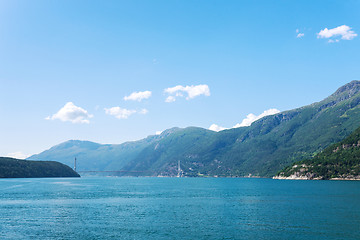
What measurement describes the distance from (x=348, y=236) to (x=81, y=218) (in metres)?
A: 67.2

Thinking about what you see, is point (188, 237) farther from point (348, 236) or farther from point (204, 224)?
point (348, 236)

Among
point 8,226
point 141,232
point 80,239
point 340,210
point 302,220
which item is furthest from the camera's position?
point 340,210

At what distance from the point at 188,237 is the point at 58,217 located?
45492 mm

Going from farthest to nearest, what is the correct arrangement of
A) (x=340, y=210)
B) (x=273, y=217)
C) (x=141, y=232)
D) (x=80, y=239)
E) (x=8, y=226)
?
1. (x=340, y=210)
2. (x=273, y=217)
3. (x=8, y=226)
4. (x=141, y=232)
5. (x=80, y=239)

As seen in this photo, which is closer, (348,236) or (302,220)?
(348,236)

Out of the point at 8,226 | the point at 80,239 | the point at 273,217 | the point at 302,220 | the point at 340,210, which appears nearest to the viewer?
the point at 80,239

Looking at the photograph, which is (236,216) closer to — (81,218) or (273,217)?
(273,217)

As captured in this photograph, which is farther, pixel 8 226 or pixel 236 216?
pixel 236 216

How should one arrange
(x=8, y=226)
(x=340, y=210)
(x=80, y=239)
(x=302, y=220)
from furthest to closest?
(x=340, y=210), (x=302, y=220), (x=8, y=226), (x=80, y=239)

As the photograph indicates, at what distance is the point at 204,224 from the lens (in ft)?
260

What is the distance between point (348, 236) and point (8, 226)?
7724 centimetres

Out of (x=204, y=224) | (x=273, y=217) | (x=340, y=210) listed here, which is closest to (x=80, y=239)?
(x=204, y=224)

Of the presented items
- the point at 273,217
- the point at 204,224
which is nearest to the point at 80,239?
the point at 204,224

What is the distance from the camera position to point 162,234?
224 ft
